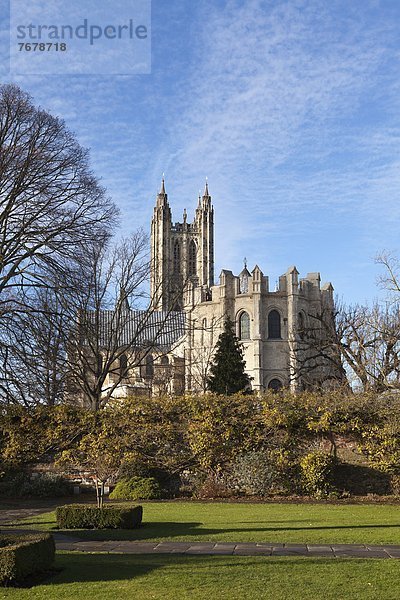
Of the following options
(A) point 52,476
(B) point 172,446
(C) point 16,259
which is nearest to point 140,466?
(B) point 172,446

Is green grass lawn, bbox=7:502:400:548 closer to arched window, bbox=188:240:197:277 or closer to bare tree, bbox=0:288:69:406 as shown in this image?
bare tree, bbox=0:288:69:406

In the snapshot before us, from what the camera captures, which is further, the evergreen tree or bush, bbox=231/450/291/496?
the evergreen tree

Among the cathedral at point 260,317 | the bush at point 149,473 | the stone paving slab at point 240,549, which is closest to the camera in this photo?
the stone paving slab at point 240,549

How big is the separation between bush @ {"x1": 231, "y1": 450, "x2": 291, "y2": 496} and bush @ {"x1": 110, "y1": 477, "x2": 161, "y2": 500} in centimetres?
263

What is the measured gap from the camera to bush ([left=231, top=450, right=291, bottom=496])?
2077 cm

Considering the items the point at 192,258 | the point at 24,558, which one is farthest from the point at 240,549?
the point at 192,258

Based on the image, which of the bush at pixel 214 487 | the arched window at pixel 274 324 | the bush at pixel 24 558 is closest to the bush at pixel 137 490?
the bush at pixel 214 487

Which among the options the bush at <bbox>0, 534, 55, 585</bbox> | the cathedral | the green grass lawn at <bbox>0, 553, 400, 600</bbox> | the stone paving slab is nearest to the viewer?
the green grass lawn at <bbox>0, 553, 400, 600</bbox>

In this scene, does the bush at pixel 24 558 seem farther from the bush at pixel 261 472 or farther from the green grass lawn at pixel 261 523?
the bush at pixel 261 472

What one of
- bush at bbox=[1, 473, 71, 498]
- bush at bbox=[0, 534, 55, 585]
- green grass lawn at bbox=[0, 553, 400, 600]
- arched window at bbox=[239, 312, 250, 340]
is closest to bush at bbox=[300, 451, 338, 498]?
bush at bbox=[1, 473, 71, 498]

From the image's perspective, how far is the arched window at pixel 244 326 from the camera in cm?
6900

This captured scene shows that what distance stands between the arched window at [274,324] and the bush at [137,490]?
49.0 meters

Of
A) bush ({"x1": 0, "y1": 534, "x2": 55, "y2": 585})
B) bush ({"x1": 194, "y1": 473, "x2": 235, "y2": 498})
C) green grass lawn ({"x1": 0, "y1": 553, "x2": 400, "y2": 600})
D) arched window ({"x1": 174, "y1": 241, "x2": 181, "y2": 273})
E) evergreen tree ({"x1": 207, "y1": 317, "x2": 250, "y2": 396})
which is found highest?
arched window ({"x1": 174, "y1": 241, "x2": 181, "y2": 273})

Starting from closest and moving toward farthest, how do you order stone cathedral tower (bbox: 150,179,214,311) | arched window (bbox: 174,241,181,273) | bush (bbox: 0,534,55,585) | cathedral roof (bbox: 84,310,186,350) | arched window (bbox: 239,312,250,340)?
bush (bbox: 0,534,55,585) → cathedral roof (bbox: 84,310,186,350) → arched window (bbox: 239,312,250,340) → arched window (bbox: 174,241,181,273) → stone cathedral tower (bbox: 150,179,214,311)
